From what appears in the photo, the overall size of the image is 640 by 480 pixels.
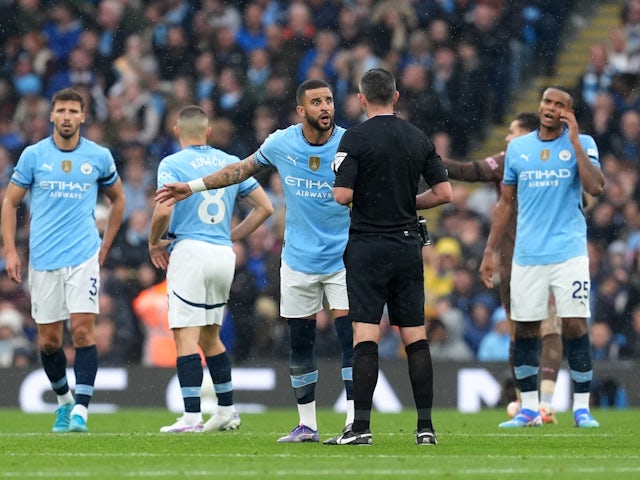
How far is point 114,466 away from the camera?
8500 mm

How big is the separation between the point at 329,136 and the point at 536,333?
3.14 metres

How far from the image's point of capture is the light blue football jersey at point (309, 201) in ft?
34.1

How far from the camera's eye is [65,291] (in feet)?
40.4

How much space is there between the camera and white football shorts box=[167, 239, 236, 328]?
1194cm

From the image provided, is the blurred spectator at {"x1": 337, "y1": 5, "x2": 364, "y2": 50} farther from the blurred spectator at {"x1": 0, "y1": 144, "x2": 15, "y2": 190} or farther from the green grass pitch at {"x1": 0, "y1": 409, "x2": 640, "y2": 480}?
the green grass pitch at {"x1": 0, "y1": 409, "x2": 640, "y2": 480}

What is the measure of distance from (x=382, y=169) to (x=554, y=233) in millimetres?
3154

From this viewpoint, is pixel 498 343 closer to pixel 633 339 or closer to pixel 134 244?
pixel 633 339

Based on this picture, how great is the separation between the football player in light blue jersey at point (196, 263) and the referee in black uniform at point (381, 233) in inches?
99.2

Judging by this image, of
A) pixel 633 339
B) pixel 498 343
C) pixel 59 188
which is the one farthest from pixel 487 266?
pixel 633 339

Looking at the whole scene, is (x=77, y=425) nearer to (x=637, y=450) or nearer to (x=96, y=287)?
(x=96, y=287)

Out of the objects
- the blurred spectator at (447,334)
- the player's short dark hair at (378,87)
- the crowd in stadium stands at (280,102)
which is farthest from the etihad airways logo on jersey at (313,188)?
the blurred spectator at (447,334)

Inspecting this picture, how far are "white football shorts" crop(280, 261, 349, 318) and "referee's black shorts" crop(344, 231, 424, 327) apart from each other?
0.84 metres

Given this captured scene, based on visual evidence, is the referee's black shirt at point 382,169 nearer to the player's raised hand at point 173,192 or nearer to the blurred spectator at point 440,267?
the player's raised hand at point 173,192

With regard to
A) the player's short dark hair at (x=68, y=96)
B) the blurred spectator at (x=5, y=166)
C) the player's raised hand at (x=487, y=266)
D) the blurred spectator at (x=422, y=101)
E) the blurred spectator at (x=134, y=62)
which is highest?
the blurred spectator at (x=134, y=62)
